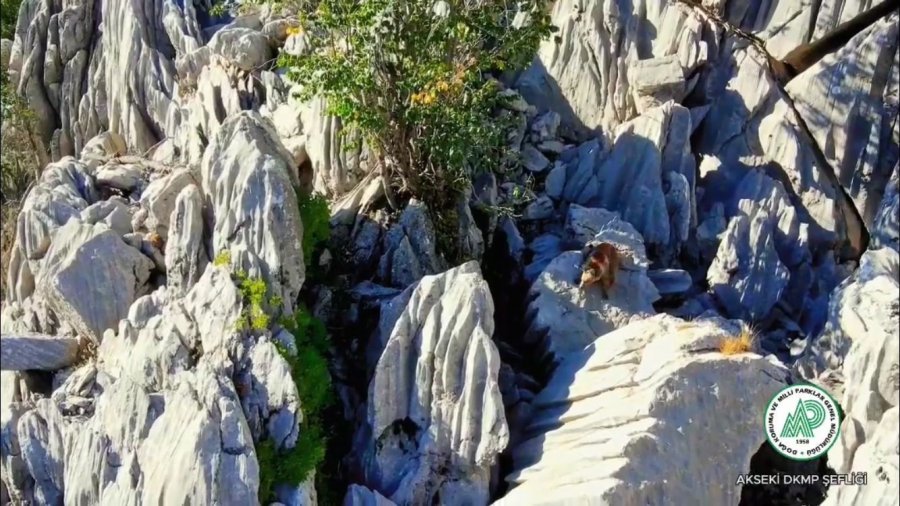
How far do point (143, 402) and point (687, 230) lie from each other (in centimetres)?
1215

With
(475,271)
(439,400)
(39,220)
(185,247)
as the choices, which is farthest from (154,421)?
(475,271)

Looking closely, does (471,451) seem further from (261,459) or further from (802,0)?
(802,0)

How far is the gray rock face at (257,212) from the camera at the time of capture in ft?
47.1

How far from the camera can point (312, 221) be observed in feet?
50.6

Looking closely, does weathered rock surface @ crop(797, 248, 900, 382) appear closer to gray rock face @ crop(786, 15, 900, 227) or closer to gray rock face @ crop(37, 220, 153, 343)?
gray rock face @ crop(786, 15, 900, 227)

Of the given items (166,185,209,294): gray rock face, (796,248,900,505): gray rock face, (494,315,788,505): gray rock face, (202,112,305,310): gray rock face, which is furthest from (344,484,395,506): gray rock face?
(796,248,900,505): gray rock face

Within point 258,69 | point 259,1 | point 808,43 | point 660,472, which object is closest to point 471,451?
point 660,472

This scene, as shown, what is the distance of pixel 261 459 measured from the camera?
41.6 ft

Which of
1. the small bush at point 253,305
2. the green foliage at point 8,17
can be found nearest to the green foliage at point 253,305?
the small bush at point 253,305

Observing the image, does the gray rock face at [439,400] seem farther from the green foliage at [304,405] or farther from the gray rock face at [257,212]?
the gray rock face at [257,212]

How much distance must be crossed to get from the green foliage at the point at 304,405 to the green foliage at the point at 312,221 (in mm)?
1212

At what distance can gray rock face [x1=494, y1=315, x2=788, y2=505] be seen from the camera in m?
12.6

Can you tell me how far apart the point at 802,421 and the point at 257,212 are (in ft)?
31.8

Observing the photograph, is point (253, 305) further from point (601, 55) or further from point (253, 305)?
point (601, 55)
